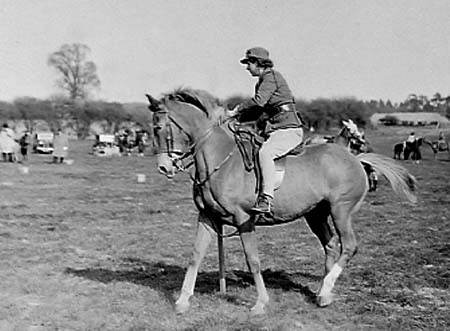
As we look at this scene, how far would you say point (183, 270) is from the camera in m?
8.89

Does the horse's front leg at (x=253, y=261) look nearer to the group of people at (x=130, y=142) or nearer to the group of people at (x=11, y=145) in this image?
the group of people at (x=11, y=145)

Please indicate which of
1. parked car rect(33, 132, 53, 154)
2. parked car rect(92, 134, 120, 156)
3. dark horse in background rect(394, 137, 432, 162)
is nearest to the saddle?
dark horse in background rect(394, 137, 432, 162)

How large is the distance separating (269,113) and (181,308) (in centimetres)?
261

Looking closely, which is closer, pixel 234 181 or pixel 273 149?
pixel 234 181

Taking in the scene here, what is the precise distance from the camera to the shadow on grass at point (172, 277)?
307 inches

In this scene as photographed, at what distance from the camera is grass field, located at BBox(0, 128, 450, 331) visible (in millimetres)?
6523

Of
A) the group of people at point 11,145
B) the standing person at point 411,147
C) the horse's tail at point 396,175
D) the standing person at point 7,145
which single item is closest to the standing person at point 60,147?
the group of people at point 11,145

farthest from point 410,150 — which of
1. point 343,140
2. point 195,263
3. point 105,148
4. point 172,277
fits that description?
point 195,263

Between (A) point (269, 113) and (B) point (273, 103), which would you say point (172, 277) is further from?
(B) point (273, 103)

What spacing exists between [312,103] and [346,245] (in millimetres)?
52223

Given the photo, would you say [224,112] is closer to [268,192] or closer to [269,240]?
[268,192]

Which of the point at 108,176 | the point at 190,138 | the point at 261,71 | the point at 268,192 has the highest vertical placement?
the point at 261,71

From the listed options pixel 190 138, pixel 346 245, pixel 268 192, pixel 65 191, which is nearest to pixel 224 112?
pixel 190 138

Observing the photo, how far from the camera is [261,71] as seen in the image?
6.88 metres
